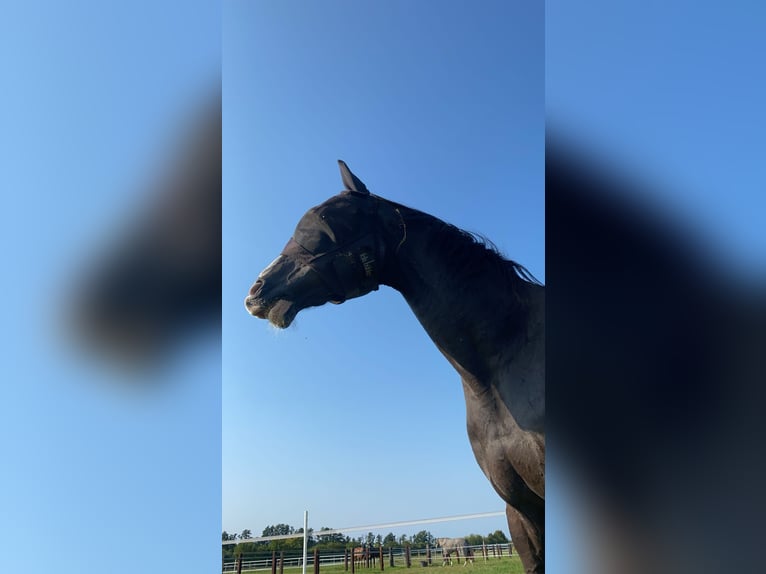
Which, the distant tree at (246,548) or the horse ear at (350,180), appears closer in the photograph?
the distant tree at (246,548)

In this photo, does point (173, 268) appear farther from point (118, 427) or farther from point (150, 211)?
point (118, 427)

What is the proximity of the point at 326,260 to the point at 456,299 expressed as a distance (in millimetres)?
393

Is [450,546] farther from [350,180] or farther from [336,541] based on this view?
[350,180]

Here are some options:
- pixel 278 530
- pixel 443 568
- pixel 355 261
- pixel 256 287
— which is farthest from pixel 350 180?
pixel 443 568

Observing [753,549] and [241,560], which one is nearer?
[753,549]

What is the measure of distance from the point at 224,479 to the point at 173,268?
54 centimetres

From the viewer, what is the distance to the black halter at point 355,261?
1.58 m

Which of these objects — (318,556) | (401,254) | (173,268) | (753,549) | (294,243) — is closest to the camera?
(753,549)

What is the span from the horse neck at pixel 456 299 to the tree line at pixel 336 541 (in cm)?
41

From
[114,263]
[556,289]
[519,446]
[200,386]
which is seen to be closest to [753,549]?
[556,289]

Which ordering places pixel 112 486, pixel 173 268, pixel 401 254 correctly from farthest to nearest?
pixel 401 254, pixel 173 268, pixel 112 486

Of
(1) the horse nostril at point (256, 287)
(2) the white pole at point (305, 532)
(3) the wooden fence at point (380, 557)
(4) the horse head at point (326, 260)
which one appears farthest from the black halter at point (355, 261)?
(3) the wooden fence at point (380, 557)

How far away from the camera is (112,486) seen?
40.9 inches

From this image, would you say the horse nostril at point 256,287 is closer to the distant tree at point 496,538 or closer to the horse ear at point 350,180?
the horse ear at point 350,180
